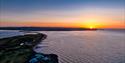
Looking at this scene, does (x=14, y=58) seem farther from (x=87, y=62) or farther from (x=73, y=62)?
(x=87, y=62)

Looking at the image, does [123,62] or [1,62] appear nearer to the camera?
[1,62]

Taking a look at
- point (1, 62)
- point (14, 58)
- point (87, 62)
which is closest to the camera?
point (1, 62)

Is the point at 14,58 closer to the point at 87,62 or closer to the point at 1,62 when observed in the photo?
the point at 1,62

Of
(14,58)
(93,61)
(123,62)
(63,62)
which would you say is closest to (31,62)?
(14,58)

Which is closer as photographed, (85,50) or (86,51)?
(86,51)

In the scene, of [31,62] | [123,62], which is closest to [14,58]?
[31,62]

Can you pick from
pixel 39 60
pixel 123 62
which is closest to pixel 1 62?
pixel 39 60

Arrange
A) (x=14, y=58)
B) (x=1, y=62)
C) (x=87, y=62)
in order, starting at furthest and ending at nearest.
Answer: (x=87, y=62) → (x=14, y=58) → (x=1, y=62)

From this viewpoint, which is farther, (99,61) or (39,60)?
(99,61)
